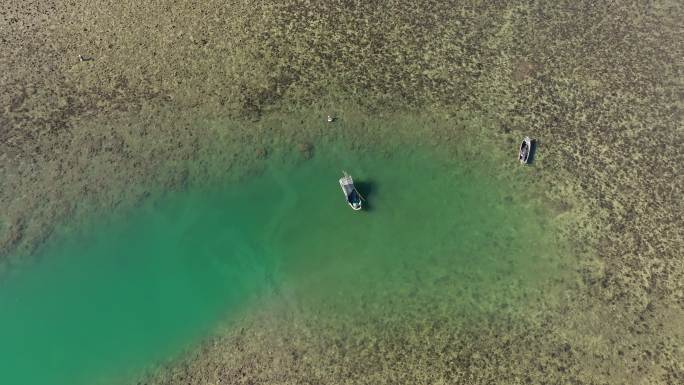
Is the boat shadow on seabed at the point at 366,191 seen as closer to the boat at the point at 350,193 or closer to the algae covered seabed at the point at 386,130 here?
the boat at the point at 350,193

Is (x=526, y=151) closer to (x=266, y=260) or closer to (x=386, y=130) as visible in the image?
(x=386, y=130)

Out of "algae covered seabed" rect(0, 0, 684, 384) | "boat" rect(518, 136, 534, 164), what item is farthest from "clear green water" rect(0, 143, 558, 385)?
"boat" rect(518, 136, 534, 164)

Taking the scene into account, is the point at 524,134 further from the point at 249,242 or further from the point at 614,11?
the point at 249,242

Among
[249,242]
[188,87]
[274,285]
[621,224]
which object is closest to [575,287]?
[621,224]

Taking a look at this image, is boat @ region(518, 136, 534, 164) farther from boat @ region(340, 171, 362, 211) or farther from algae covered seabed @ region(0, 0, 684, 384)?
boat @ region(340, 171, 362, 211)

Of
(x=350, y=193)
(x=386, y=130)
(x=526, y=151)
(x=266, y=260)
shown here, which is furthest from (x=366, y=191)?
(x=526, y=151)

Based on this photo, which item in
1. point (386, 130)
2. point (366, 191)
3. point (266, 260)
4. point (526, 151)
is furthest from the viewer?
point (386, 130)
